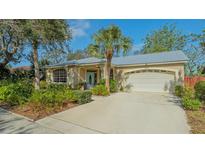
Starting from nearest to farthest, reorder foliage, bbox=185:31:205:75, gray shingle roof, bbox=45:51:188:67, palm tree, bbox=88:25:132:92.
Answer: palm tree, bbox=88:25:132:92 → gray shingle roof, bbox=45:51:188:67 → foliage, bbox=185:31:205:75

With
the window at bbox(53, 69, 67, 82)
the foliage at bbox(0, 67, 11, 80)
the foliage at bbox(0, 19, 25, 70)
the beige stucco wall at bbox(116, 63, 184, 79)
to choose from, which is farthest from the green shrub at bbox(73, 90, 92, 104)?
the foliage at bbox(0, 67, 11, 80)

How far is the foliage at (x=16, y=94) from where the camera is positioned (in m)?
9.20

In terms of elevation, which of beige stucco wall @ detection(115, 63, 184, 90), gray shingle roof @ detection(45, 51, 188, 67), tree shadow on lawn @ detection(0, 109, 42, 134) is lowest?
tree shadow on lawn @ detection(0, 109, 42, 134)

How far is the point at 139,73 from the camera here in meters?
16.3

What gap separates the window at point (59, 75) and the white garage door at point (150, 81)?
301 inches

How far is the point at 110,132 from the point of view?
5.14m

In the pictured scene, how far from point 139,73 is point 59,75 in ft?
32.4

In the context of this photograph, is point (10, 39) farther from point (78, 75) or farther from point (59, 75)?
point (59, 75)

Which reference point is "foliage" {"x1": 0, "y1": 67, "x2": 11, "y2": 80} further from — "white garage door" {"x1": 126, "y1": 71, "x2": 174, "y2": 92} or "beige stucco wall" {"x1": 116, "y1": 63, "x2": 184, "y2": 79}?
"white garage door" {"x1": 126, "y1": 71, "x2": 174, "y2": 92}

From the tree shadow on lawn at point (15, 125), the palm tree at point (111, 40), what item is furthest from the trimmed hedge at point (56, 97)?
the palm tree at point (111, 40)

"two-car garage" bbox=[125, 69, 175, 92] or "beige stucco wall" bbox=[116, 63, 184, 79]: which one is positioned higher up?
"beige stucco wall" bbox=[116, 63, 184, 79]

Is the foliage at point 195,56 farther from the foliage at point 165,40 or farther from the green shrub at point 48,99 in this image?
the green shrub at point 48,99

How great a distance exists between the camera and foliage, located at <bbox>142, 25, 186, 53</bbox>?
1264 inches
